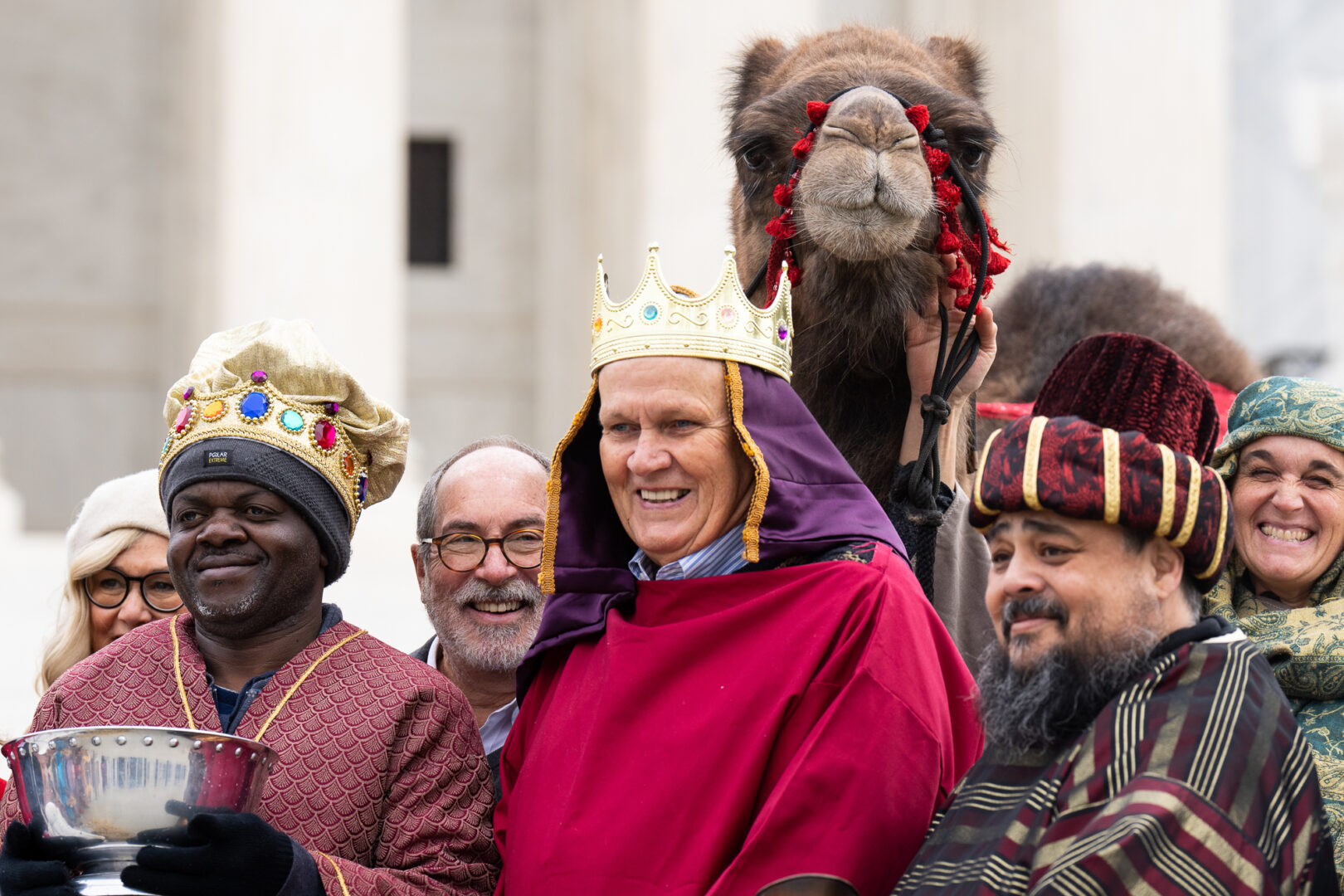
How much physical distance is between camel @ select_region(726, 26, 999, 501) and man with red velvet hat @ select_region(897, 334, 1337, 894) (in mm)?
1028

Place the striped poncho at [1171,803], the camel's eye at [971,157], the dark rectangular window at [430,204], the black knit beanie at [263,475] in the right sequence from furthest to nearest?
1. the dark rectangular window at [430,204]
2. the camel's eye at [971,157]
3. the black knit beanie at [263,475]
4. the striped poncho at [1171,803]

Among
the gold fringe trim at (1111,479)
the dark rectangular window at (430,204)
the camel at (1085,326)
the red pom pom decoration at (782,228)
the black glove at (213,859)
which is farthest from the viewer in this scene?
the dark rectangular window at (430,204)

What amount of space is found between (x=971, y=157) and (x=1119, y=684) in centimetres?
190

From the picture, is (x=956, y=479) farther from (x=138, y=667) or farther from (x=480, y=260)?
(x=480, y=260)

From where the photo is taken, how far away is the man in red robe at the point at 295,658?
11.0 feet

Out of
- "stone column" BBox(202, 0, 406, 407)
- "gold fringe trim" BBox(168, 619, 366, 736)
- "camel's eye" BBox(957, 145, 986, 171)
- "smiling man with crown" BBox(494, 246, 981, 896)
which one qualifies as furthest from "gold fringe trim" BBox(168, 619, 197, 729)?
"stone column" BBox(202, 0, 406, 407)

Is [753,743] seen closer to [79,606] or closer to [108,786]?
[108,786]

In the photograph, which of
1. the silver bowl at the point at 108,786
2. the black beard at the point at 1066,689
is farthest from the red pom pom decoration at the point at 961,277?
the silver bowl at the point at 108,786

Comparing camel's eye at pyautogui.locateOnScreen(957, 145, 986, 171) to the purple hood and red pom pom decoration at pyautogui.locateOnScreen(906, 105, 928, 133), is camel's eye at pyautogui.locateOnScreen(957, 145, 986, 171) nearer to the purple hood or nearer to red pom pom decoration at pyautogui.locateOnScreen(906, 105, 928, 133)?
red pom pom decoration at pyautogui.locateOnScreen(906, 105, 928, 133)

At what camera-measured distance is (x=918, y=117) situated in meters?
3.93

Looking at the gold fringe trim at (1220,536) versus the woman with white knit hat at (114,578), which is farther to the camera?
the woman with white knit hat at (114,578)

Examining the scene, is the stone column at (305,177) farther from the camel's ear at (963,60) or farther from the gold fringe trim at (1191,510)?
the gold fringe trim at (1191,510)

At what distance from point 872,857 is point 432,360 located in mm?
13197

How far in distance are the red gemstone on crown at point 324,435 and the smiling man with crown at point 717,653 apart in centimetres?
46
